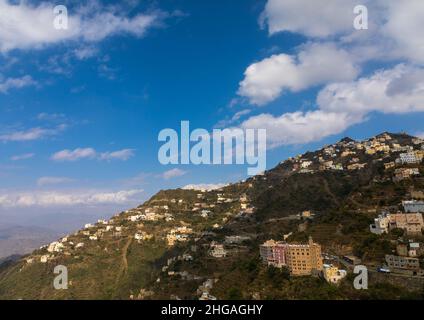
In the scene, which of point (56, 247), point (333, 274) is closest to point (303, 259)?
point (333, 274)

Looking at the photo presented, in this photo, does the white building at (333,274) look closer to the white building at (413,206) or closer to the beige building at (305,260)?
the beige building at (305,260)

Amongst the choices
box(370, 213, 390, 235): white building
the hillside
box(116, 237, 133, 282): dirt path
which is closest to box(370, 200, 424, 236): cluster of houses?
box(370, 213, 390, 235): white building

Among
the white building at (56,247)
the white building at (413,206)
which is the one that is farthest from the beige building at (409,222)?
the white building at (56,247)

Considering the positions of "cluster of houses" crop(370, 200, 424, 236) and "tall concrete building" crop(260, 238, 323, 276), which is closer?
"tall concrete building" crop(260, 238, 323, 276)

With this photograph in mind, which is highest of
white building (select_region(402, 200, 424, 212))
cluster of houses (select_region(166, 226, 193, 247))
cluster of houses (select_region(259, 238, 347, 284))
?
white building (select_region(402, 200, 424, 212))

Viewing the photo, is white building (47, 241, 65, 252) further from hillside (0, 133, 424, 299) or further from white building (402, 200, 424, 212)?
white building (402, 200, 424, 212)

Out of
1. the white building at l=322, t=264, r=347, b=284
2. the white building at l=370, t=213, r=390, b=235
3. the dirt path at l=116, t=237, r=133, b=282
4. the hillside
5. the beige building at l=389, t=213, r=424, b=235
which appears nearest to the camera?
the white building at l=322, t=264, r=347, b=284
